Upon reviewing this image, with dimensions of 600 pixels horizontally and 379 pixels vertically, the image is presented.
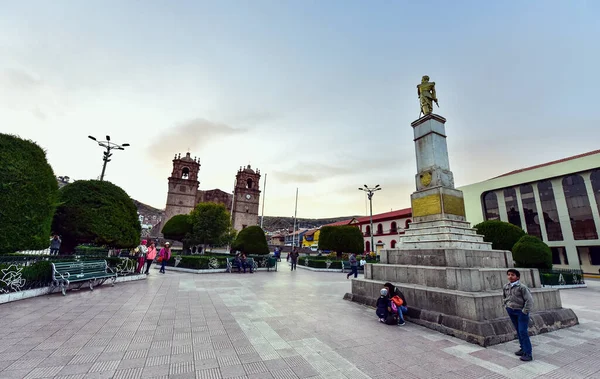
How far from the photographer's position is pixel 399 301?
19.1ft

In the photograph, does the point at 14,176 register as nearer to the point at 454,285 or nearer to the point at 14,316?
the point at 14,316

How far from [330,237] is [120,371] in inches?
925

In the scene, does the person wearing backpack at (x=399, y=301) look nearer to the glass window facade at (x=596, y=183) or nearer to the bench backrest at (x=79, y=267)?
the bench backrest at (x=79, y=267)

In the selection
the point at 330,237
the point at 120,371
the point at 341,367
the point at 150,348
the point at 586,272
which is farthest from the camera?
the point at 330,237

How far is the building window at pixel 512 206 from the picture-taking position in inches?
1127

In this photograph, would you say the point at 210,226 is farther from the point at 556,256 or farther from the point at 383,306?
the point at 556,256


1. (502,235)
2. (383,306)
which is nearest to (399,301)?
(383,306)

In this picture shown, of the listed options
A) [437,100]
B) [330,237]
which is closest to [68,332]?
[437,100]

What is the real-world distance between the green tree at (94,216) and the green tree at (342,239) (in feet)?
57.9

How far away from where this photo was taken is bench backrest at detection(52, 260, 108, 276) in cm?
819

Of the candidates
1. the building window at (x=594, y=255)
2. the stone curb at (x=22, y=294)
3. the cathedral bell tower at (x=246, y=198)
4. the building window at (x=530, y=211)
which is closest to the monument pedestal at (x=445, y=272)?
the stone curb at (x=22, y=294)

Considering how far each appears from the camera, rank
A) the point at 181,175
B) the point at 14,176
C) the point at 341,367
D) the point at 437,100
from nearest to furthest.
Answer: the point at 341,367, the point at 14,176, the point at 437,100, the point at 181,175

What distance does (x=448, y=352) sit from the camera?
13.8 feet

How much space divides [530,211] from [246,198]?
152 ft
